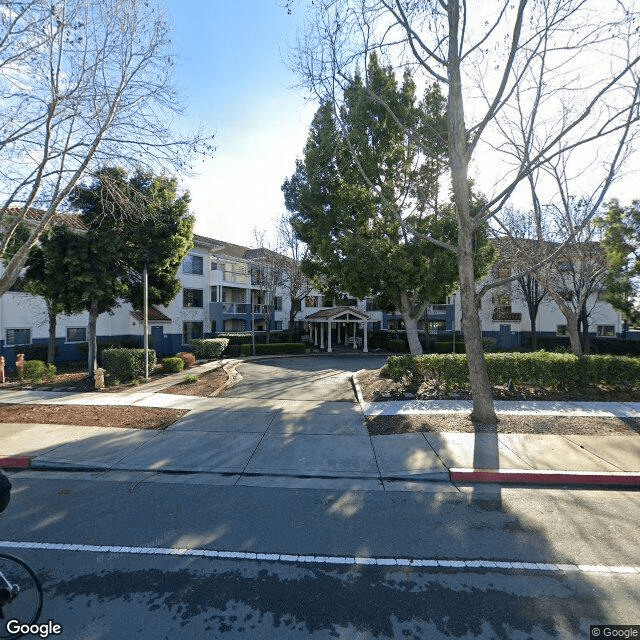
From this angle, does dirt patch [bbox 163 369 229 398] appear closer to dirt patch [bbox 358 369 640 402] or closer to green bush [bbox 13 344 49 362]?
dirt patch [bbox 358 369 640 402]

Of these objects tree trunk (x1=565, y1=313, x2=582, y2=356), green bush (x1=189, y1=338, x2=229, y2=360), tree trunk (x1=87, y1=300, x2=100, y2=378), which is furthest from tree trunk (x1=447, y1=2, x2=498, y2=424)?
green bush (x1=189, y1=338, x2=229, y2=360)

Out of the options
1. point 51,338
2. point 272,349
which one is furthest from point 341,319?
point 51,338

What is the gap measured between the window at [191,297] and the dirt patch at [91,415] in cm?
1840

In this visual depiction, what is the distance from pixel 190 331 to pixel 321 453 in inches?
950

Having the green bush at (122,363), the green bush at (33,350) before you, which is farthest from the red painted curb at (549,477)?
the green bush at (33,350)

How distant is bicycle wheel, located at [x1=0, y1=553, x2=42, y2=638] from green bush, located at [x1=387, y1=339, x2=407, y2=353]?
98.4 feet

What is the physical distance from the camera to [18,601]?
3.33 m

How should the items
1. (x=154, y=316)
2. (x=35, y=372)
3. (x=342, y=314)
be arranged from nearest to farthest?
(x=35, y=372)
(x=154, y=316)
(x=342, y=314)

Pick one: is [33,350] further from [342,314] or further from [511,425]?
[511,425]

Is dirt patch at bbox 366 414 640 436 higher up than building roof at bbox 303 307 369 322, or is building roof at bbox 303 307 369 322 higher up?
building roof at bbox 303 307 369 322

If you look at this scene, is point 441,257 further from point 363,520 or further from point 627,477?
point 363,520

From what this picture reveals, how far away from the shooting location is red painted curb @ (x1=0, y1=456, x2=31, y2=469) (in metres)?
6.66

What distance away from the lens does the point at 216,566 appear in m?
3.86

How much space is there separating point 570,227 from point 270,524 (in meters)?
14.6
